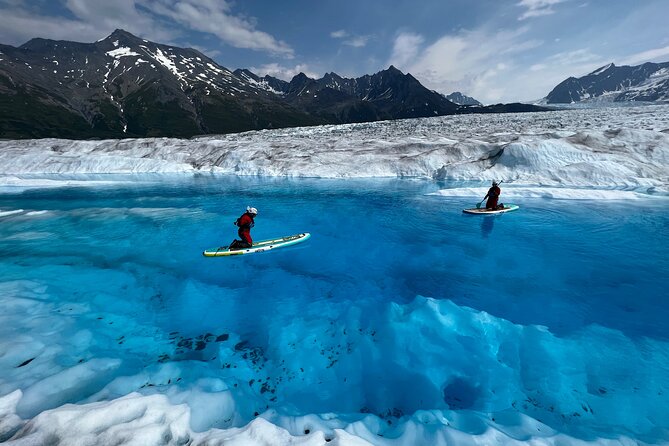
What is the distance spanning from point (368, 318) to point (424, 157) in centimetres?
3994

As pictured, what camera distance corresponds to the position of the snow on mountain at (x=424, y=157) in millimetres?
33531

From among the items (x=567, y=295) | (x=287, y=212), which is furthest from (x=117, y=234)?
(x=567, y=295)

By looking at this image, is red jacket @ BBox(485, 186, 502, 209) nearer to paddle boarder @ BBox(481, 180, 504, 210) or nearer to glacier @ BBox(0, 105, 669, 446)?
paddle boarder @ BBox(481, 180, 504, 210)

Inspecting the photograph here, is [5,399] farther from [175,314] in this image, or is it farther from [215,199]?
[215,199]

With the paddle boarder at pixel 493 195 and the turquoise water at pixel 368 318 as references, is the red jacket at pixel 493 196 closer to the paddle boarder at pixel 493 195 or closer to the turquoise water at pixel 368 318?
the paddle boarder at pixel 493 195

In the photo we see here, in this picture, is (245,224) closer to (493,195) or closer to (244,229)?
(244,229)

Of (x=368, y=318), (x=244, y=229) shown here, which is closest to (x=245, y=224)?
(x=244, y=229)

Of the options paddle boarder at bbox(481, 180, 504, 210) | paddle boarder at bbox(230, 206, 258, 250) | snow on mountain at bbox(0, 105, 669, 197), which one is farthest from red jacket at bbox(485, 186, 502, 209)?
paddle boarder at bbox(230, 206, 258, 250)

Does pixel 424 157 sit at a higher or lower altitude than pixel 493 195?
higher

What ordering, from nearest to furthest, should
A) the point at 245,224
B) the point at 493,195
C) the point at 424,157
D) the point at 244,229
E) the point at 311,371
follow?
1. the point at 311,371
2. the point at 245,224
3. the point at 244,229
4. the point at 493,195
5. the point at 424,157

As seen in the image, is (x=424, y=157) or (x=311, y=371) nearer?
(x=311, y=371)

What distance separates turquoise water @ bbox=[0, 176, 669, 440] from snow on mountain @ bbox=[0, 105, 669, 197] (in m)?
15.3

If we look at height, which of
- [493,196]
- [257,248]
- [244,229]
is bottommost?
[257,248]

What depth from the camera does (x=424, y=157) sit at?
4641 centimetres
